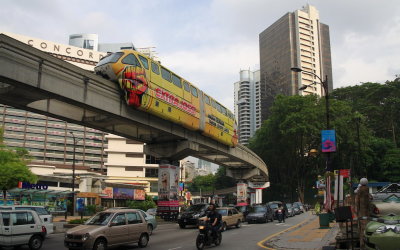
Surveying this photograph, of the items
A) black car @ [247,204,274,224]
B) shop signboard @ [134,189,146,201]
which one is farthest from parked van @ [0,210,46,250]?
shop signboard @ [134,189,146,201]

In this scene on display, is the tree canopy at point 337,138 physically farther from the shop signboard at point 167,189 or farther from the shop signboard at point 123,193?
the shop signboard at point 167,189

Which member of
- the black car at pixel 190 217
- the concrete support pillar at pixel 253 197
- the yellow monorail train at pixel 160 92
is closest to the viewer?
the yellow monorail train at pixel 160 92

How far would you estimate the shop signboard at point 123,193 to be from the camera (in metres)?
60.4

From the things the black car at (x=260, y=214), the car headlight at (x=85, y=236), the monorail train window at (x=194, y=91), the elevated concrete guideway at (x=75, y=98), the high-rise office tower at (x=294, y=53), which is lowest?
the black car at (x=260, y=214)

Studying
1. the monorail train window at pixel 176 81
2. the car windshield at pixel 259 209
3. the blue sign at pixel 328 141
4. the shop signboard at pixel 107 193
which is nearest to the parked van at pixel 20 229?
the blue sign at pixel 328 141

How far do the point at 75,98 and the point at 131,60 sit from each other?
4.89m

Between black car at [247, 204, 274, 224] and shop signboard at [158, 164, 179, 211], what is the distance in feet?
21.8

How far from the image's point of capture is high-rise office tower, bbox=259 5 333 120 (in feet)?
470

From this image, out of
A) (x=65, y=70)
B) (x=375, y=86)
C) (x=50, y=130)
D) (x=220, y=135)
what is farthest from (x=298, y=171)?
(x=50, y=130)

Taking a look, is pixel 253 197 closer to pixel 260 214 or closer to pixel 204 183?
pixel 260 214

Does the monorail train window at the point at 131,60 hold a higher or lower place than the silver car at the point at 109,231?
higher

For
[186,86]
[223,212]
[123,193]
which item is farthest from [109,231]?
[123,193]

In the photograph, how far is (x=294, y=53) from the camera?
14300 cm

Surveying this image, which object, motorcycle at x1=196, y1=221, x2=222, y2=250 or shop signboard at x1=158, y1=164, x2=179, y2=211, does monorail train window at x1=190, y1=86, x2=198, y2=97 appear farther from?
motorcycle at x1=196, y1=221, x2=222, y2=250
